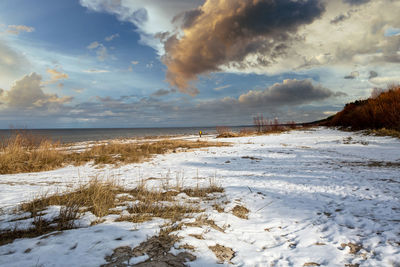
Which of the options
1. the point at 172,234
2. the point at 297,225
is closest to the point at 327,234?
the point at 297,225

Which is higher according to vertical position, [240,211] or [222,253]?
[222,253]

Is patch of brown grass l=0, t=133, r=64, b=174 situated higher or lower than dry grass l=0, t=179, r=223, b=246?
higher

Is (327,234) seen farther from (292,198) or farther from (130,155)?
(130,155)

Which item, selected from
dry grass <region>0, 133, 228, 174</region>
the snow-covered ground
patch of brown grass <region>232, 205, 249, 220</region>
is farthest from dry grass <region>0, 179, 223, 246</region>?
dry grass <region>0, 133, 228, 174</region>

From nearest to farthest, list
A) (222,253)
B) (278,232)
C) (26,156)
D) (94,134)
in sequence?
1. (222,253)
2. (278,232)
3. (26,156)
4. (94,134)

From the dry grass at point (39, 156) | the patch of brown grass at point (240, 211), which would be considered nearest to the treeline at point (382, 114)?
the patch of brown grass at point (240, 211)

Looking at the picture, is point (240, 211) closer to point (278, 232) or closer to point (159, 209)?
point (278, 232)

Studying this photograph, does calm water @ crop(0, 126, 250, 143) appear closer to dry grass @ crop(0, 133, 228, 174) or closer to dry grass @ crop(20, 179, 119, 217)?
dry grass @ crop(0, 133, 228, 174)

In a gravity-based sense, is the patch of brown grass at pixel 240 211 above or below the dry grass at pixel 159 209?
below

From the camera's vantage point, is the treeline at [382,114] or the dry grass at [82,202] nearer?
the dry grass at [82,202]

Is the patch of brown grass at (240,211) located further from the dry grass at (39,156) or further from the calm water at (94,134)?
the calm water at (94,134)

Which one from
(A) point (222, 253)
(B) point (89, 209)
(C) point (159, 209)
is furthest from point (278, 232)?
(B) point (89, 209)

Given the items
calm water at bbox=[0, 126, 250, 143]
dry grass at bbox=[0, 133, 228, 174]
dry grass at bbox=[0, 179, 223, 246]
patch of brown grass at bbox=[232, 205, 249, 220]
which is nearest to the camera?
dry grass at bbox=[0, 179, 223, 246]

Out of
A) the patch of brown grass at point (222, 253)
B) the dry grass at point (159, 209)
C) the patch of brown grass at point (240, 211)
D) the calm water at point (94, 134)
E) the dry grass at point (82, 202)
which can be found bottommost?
the patch of brown grass at point (240, 211)
